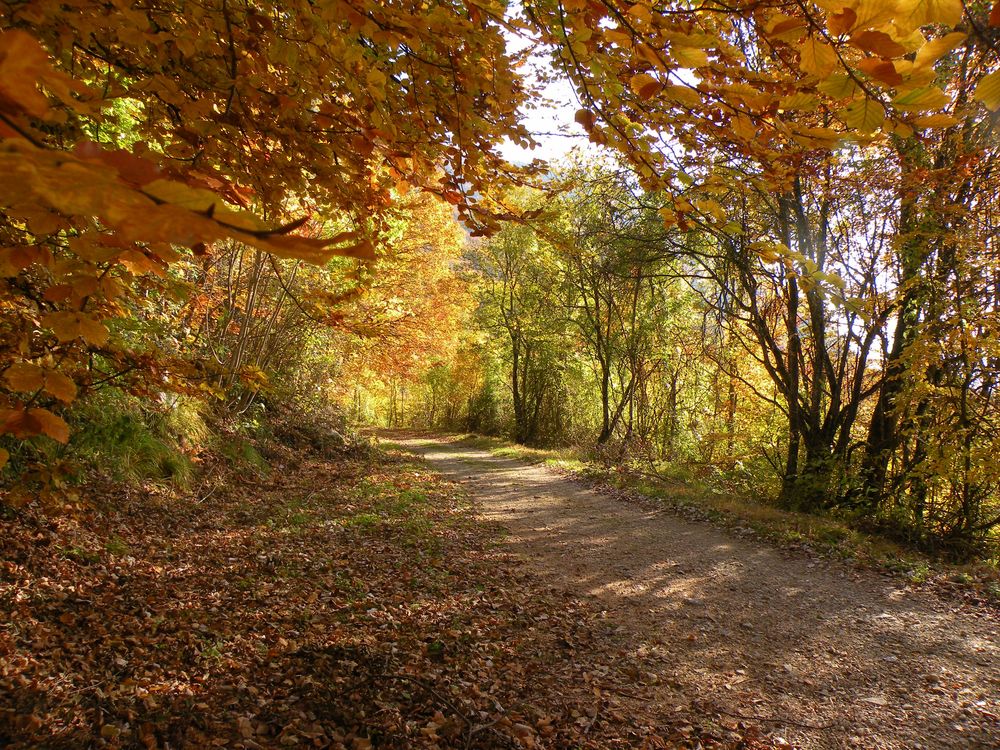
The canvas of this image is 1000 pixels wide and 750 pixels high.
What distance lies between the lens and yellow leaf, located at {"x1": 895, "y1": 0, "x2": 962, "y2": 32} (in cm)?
90

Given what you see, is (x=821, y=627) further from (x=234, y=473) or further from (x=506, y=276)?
(x=506, y=276)

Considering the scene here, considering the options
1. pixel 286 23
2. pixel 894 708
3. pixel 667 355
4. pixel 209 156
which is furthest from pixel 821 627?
pixel 667 355

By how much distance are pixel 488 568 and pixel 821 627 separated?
2.67m

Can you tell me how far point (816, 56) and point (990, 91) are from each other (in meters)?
0.31

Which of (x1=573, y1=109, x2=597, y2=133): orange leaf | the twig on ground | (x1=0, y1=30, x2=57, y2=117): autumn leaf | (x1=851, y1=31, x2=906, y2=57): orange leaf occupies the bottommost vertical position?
the twig on ground

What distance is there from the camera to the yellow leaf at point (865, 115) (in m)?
1.10

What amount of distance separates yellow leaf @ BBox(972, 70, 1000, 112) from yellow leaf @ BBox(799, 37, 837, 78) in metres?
0.27

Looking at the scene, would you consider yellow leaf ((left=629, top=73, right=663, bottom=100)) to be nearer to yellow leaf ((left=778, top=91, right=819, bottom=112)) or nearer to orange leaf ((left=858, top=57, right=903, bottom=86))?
yellow leaf ((left=778, top=91, right=819, bottom=112))

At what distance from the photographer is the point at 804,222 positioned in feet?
23.7

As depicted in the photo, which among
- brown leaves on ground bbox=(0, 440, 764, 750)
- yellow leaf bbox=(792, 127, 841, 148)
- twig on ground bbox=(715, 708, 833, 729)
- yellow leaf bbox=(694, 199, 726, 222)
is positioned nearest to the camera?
yellow leaf bbox=(792, 127, 841, 148)

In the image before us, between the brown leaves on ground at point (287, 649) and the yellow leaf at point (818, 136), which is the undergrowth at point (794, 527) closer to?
the brown leaves on ground at point (287, 649)

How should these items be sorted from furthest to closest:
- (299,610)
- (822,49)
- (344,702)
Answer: (299,610), (344,702), (822,49)

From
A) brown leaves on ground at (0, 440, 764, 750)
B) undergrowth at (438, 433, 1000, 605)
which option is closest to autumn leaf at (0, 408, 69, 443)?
brown leaves on ground at (0, 440, 764, 750)

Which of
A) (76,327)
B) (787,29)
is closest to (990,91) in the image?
(787,29)
